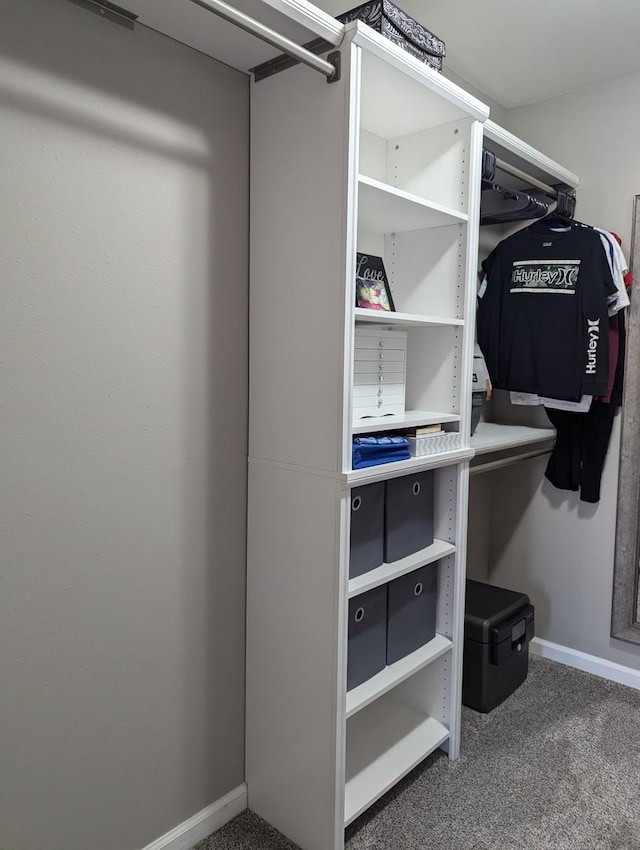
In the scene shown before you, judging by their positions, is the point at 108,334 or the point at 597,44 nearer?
the point at 108,334

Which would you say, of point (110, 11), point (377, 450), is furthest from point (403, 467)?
point (110, 11)

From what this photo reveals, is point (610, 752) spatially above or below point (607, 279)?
below

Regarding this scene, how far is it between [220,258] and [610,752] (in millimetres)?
2150

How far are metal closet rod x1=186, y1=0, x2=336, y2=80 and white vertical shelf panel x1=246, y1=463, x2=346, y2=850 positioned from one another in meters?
1.01

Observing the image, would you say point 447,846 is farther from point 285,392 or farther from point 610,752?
point 285,392

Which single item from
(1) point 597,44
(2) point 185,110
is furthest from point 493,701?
(1) point 597,44

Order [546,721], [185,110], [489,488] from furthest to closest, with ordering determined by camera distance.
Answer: [489,488] < [546,721] < [185,110]

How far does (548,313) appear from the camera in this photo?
2.41 m

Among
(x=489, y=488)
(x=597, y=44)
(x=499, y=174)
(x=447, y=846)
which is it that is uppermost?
(x=597, y=44)

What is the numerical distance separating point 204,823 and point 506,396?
7.15ft

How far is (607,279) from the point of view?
2.34m

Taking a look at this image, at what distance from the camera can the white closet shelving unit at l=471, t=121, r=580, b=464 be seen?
2178 millimetres

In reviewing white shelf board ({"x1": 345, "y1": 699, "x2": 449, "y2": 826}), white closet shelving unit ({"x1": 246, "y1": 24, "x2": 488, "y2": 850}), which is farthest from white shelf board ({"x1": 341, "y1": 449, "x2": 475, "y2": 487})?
white shelf board ({"x1": 345, "y1": 699, "x2": 449, "y2": 826})

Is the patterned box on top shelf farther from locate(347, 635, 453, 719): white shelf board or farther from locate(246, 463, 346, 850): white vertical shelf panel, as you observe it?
locate(347, 635, 453, 719): white shelf board
